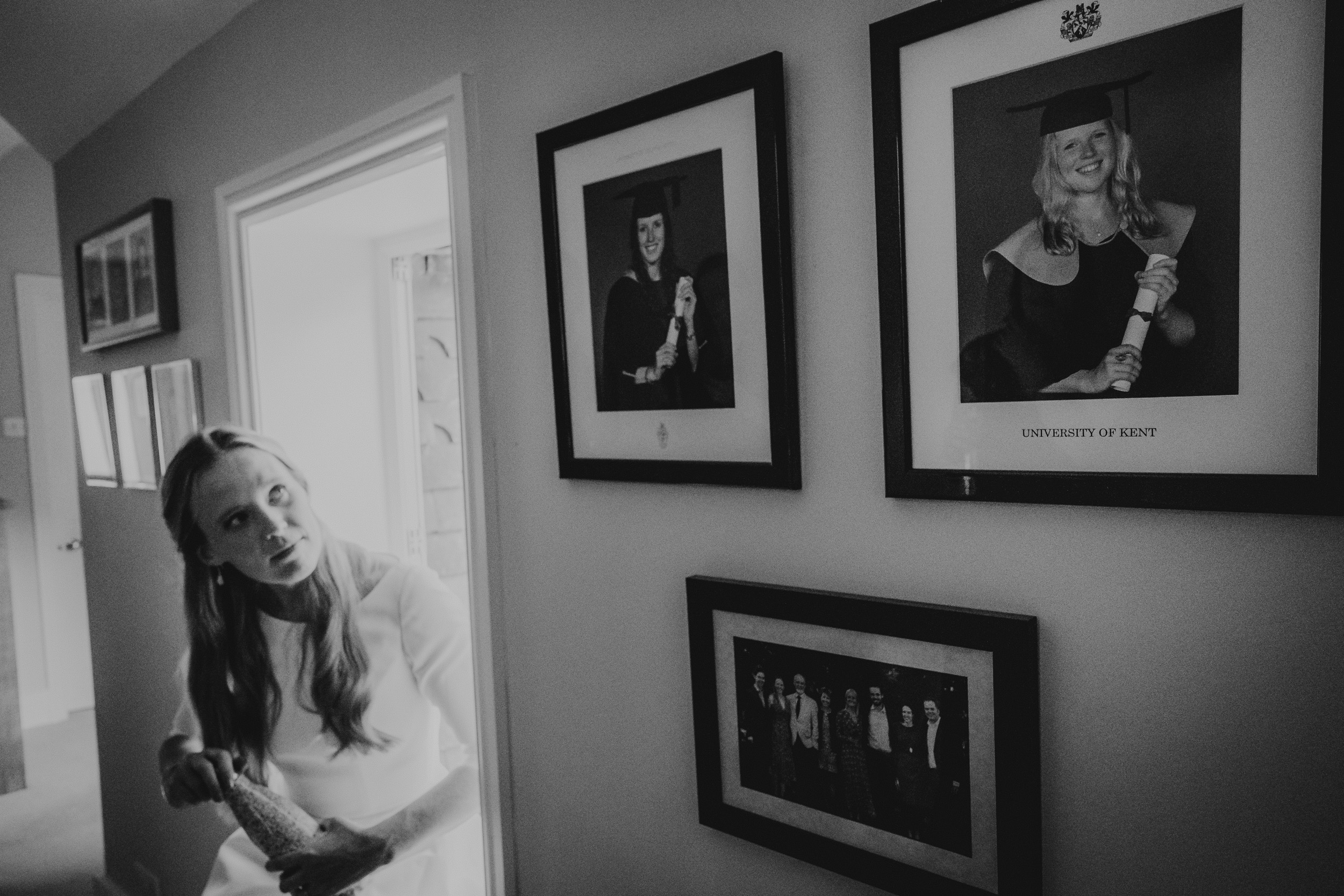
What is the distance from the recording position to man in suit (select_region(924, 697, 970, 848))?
2.73 feet

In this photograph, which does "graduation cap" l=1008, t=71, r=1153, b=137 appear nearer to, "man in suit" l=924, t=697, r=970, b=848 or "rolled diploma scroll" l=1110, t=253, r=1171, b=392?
"rolled diploma scroll" l=1110, t=253, r=1171, b=392

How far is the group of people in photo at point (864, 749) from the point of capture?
0.84 metres

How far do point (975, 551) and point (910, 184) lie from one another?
0.37 meters

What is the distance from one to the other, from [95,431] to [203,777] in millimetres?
1568

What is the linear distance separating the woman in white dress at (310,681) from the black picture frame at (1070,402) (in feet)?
3.28

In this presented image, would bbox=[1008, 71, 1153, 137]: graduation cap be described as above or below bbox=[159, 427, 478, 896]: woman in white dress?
above

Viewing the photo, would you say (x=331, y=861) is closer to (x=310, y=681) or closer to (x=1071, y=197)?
(x=310, y=681)

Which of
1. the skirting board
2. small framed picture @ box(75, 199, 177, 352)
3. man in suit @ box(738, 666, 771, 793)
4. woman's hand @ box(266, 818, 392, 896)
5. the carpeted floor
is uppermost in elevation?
small framed picture @ box(75, 199, 177, 352)

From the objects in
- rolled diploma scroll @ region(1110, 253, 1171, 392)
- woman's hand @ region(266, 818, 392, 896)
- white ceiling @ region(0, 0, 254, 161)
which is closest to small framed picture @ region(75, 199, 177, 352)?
white ceiling @ region(0, 0, 254, 161)

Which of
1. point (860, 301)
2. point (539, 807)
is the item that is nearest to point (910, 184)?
point (860, 301)

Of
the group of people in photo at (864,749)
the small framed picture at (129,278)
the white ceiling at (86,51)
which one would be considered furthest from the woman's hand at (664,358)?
the small framed picture at (129,278)

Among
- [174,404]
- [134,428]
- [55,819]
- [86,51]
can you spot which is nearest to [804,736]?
[174,404]

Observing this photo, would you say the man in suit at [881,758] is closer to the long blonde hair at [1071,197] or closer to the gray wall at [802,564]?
the gray wall at [802,564]

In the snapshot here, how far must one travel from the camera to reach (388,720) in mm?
1513
